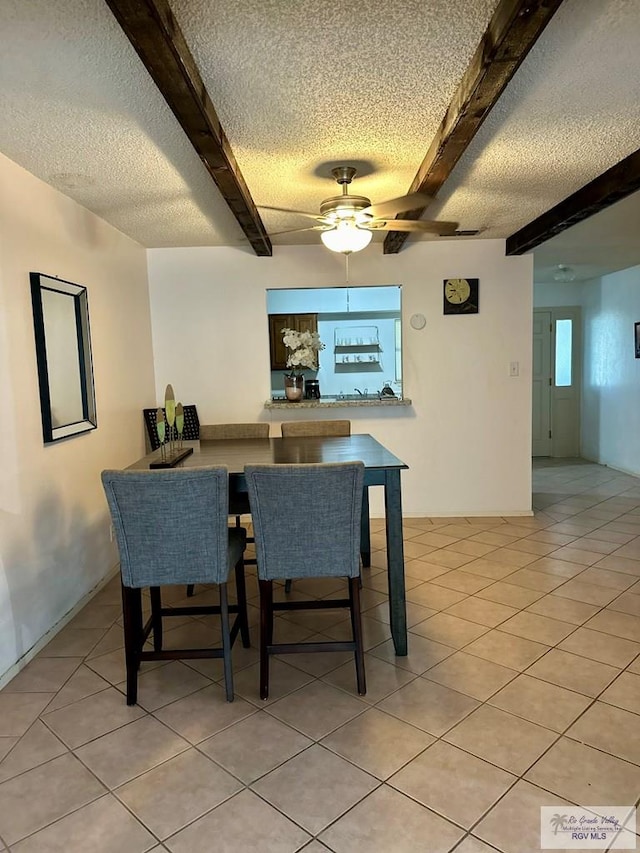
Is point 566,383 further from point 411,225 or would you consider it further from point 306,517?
point 306,517

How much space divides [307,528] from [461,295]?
10.1ft

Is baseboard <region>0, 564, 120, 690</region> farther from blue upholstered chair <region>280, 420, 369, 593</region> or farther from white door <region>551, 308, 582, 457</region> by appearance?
white door <region>551, 308, 582, 457</region>

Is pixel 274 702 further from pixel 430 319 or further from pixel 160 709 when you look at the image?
pixel 430 319

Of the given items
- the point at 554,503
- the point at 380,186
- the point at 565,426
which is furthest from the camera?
the point at 565,426

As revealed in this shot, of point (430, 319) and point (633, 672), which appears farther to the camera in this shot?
point (430, 319)

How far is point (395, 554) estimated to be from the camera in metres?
2.42

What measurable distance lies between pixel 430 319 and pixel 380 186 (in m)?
1.59

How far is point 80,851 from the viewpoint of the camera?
4.98 feet

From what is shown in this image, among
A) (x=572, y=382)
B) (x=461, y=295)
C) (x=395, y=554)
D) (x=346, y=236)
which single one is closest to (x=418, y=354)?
(x=461, y=295)

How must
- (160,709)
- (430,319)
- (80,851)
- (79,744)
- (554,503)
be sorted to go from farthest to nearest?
(554,503), (430,319), (160,709), (79,744), (80,851)

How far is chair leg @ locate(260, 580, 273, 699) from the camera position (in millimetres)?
2209

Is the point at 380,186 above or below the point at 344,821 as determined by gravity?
above

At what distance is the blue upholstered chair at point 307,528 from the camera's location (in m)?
2.11

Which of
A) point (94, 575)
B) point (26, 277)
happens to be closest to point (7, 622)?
point (94, 575)
